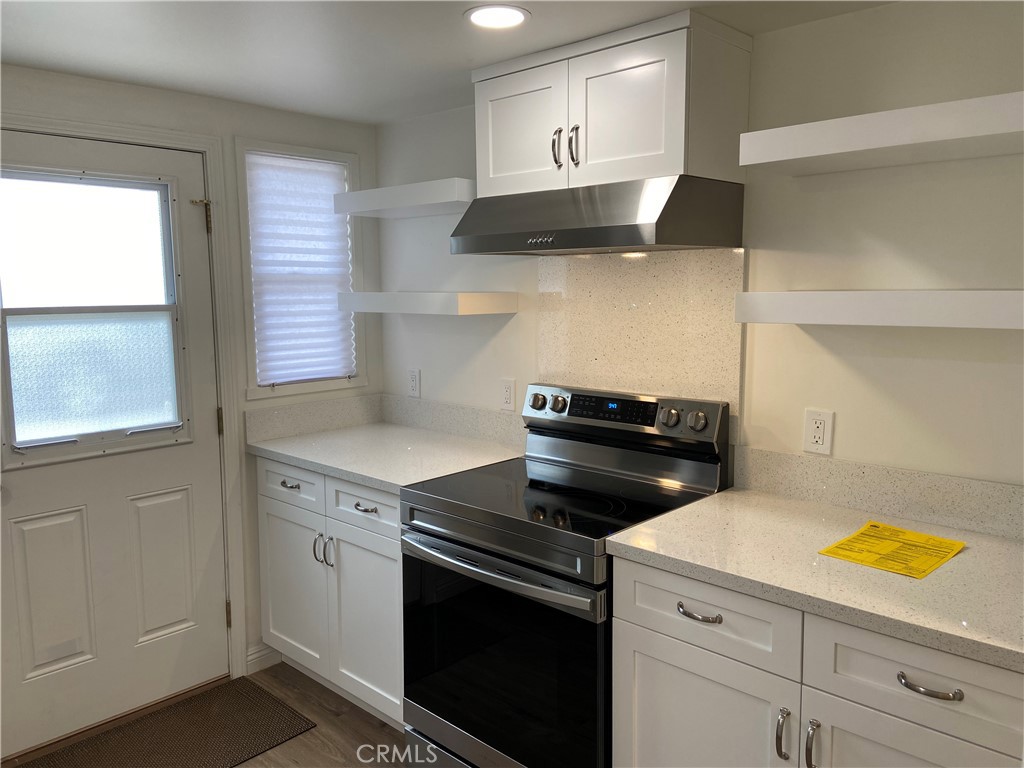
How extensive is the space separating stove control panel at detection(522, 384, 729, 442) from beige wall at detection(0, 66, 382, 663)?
110 cm

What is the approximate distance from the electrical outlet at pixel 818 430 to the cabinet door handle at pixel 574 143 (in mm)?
969

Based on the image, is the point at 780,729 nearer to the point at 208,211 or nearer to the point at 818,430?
the point at 818,430

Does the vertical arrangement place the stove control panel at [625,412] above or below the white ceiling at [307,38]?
below

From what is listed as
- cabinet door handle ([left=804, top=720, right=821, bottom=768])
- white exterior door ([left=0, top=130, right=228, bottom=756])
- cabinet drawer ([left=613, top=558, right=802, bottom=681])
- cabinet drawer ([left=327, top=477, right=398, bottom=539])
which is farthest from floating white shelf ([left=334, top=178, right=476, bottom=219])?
cabinet door handle ([left=804, top=720, right=821, bottom=768])

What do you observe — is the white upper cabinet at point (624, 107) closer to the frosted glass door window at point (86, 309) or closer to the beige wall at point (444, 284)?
the beige wall at point (444, 284)

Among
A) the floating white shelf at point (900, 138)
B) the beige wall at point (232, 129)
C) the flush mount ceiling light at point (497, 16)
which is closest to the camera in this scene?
the floating white shelf at point (900, 138)

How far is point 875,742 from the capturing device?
4.88 ft

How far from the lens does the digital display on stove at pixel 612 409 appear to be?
7.75ft

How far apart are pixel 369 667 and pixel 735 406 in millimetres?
1505

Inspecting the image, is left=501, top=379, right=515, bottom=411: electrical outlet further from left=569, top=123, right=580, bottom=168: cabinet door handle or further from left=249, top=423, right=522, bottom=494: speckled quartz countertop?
left=569, top=123, right=580, bottom=168: cabinet door handle

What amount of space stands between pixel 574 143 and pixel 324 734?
2172 mm

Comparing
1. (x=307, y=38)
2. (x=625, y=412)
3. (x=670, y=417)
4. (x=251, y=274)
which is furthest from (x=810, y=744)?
(x=251, y=274)

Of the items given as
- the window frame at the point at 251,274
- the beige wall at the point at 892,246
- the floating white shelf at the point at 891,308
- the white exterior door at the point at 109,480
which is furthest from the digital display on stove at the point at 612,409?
the white exterior door at the point at 109,480

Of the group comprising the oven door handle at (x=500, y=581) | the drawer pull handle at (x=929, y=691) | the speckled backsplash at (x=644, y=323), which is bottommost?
the oven door handle at (x=500, y=581)
